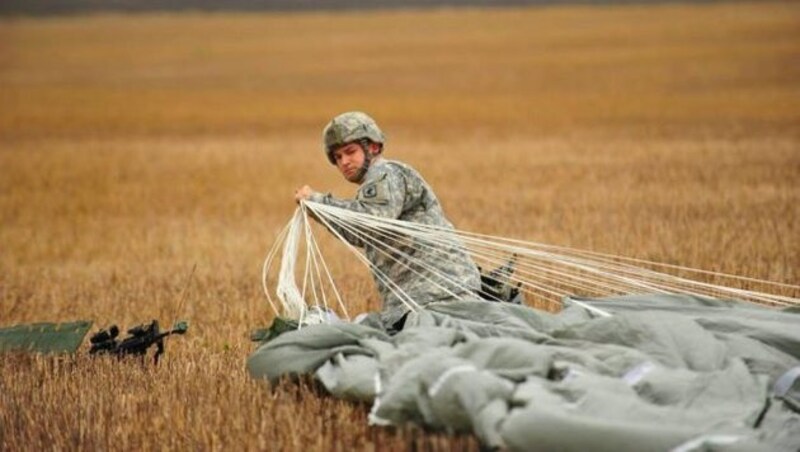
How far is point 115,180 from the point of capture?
21.3m

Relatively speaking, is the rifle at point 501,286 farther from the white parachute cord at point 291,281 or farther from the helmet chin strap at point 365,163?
the white parachute cord at point 291,281

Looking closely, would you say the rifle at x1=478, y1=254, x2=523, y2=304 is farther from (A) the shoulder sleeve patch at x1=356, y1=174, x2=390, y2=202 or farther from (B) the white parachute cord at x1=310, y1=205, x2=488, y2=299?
(A) the shoulder sleeve patch at x1=356, y1=174, x2=390, y2=202

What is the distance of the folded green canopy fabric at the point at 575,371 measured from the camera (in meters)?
5.23

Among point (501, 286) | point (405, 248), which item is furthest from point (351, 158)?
point (501, 286)

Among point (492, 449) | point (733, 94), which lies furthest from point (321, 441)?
point (733, 94)

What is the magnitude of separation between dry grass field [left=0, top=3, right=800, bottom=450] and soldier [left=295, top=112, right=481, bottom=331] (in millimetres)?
924

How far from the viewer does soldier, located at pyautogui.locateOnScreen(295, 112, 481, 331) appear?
7289mm

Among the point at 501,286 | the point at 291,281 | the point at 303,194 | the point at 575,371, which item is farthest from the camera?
the point at 501,286

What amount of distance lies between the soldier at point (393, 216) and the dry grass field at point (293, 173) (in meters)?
0.92

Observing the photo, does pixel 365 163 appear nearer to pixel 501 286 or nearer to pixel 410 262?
pixel 410 262

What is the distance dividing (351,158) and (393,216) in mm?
377

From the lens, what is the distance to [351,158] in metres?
7.41

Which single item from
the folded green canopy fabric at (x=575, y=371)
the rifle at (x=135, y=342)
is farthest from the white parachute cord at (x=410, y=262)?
the rifle at (x=135, y=342)

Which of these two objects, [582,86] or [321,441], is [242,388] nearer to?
[321,441]
